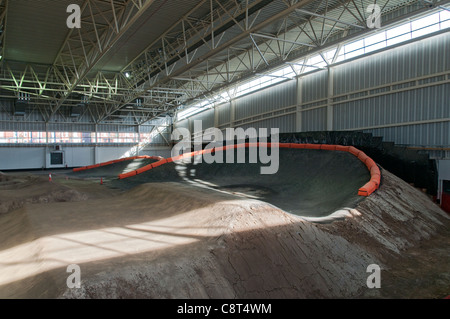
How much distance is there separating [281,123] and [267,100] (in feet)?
9.24

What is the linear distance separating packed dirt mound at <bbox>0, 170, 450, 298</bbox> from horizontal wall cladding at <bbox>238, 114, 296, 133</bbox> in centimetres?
1377

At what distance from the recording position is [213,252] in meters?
5.94

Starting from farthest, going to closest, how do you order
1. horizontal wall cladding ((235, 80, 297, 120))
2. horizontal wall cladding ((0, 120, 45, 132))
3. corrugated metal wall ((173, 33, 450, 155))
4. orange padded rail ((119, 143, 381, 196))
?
horizontal wall cladding ((0, 120, 45, 132)) → horizontal wall cladding ((235, 80, 297, 120)) → corrugated metal wall ((173, 33, 450, 155)) → orange padded rail ((119, 143, 381, 196))

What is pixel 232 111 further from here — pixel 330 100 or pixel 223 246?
pixel 223 246

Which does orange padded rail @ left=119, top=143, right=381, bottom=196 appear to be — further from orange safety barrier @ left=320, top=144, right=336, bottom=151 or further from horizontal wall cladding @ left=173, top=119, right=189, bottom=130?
horizontal wall cladding @ left=173, top=119, right=189, bottom=130

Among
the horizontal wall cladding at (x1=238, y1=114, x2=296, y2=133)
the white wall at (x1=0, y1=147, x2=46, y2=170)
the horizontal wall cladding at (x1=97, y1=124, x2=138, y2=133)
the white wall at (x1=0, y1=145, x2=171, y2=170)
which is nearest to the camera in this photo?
the horizontal wall cladding at (x1=238, y1=114, x2=296, y2=133)

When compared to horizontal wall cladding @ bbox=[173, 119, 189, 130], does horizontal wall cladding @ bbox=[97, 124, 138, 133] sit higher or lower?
lower

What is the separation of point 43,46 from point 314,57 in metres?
18.6

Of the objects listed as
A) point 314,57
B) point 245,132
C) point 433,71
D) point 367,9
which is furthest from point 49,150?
point 433,71

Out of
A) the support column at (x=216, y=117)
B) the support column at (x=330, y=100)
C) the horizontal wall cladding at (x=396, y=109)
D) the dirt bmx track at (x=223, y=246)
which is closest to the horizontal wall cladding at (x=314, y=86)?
the support column at (x=330, y=100)

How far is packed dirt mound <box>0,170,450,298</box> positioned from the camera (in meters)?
Result: 4.98

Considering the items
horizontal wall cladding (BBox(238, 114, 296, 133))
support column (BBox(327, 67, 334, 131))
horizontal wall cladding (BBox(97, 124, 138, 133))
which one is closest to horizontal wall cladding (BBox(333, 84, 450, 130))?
support column (BBox(327, 67, 334, 131))

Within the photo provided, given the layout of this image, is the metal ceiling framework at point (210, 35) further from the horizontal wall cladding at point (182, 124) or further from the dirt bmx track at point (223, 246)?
the horizontal wall cladding at point (182, 124)

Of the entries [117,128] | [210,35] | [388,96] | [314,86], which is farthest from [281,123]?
[117,128]
